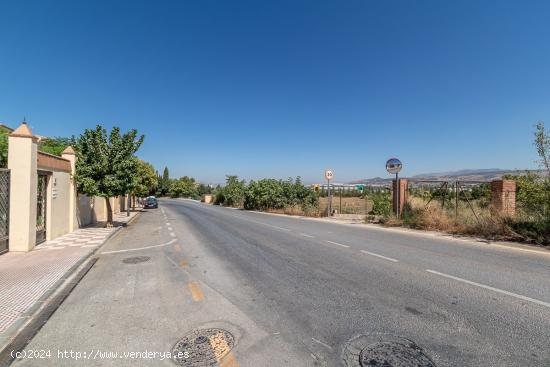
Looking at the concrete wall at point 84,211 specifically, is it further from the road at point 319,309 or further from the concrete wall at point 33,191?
the road at point 319,309

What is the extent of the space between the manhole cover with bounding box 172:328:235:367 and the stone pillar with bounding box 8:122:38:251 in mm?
8177

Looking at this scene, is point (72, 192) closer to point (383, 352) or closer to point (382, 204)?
point (383, 352)

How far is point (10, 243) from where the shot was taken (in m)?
8.71

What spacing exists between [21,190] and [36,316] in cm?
632

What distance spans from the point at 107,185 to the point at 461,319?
14.8 meters

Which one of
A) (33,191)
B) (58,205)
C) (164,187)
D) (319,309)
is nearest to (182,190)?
(164,187)

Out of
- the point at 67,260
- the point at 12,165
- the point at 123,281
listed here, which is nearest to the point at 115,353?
the point at 123,281

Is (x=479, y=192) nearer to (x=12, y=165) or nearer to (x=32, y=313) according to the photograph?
(x=32, y=313)

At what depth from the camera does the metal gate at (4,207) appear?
27.8 feet

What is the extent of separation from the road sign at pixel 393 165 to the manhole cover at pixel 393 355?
14.4 m

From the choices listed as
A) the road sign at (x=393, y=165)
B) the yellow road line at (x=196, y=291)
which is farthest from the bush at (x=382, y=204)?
the yellow road line at (x=196, y=291)

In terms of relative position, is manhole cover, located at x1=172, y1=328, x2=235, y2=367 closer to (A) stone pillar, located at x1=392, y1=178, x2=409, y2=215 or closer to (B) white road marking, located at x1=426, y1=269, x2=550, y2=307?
(B) white road marking, located at x1=426, y1=269, x2=550, y2=307

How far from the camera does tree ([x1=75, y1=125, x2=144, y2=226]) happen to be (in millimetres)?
14025

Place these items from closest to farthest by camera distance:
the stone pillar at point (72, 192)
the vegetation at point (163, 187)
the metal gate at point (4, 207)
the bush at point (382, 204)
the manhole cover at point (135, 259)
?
the manhole cover at point (135, 259) < the metal gate at point (4, 207) < the stone pillar at point (72, 192) < the bush at point (382, 204) < the vegetation at point (163, 187)
